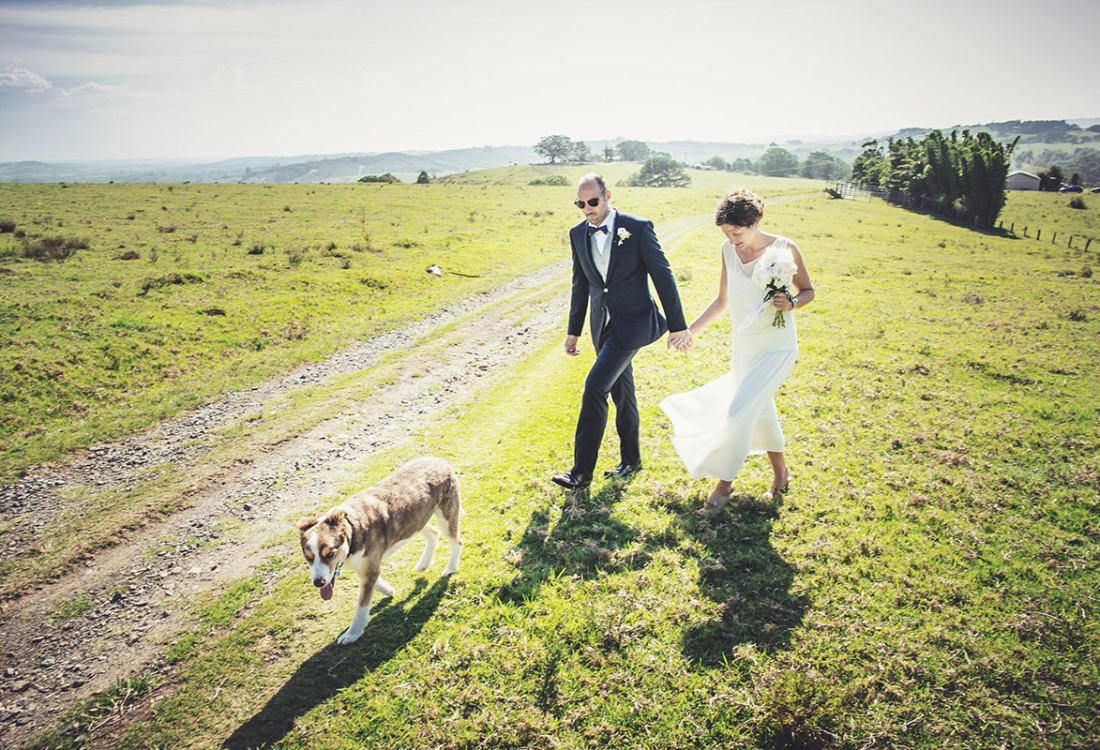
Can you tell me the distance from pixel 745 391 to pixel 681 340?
3.53 ft

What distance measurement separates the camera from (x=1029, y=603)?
4.89 m

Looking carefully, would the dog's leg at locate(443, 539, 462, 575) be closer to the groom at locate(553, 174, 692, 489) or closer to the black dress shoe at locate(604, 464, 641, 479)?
the groom at locate(553, 174, 692, 489)

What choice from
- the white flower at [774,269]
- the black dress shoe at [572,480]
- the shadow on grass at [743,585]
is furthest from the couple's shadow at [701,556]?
the white flower at [774,269]

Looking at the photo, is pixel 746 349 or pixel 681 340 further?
pixel 681 340

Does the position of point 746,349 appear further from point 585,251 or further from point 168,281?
point 168,281

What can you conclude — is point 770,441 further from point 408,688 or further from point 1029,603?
point 408,688

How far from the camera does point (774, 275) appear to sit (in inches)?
215

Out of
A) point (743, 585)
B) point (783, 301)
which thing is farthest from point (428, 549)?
point (783, 301)

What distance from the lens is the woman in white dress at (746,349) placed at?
18.2 ft

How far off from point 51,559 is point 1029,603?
11.8 meters

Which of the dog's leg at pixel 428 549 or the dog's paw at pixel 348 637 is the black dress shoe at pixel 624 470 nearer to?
the dog's leg at pixel 428 549

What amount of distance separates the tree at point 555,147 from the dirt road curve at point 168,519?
19258cm

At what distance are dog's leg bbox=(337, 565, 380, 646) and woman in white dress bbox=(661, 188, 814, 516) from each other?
393 cm

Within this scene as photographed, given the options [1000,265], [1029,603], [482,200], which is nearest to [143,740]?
[1029,603]
